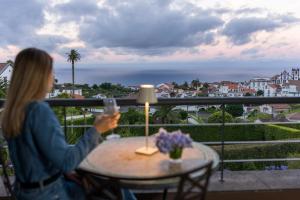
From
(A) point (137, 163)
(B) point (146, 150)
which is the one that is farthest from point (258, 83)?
(A) point (137, 163)

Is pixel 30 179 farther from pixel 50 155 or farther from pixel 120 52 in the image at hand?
pixel 120 52

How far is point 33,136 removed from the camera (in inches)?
73.9

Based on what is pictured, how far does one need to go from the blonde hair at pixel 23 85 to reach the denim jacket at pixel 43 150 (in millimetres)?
33

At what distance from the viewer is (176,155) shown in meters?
2.10

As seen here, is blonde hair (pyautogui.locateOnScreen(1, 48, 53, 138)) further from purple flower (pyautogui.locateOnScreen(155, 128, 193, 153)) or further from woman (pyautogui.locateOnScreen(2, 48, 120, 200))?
purple flower (pyautogui.locateOnScreen(155, 128, 193, 153))

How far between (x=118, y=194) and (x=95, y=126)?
0.36 m

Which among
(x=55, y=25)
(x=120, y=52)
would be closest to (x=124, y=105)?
(x=120, y=52)

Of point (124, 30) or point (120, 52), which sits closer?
point (124, 30)

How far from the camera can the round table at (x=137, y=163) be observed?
6.46 feet

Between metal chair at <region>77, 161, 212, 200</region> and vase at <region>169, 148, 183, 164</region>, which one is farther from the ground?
vase at <region>169, 148, 183, 164</region>

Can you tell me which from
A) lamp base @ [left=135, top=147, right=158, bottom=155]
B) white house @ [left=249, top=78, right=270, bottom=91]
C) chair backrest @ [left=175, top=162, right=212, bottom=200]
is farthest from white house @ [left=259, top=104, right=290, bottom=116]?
chair backrest @ [left=175, top=162, right=212, bottom=200]

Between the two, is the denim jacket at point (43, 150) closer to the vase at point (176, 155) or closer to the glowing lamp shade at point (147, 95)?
the vase at point (176, 155)

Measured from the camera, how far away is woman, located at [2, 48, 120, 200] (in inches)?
73.0

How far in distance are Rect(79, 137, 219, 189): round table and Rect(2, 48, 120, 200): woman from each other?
0.19m
